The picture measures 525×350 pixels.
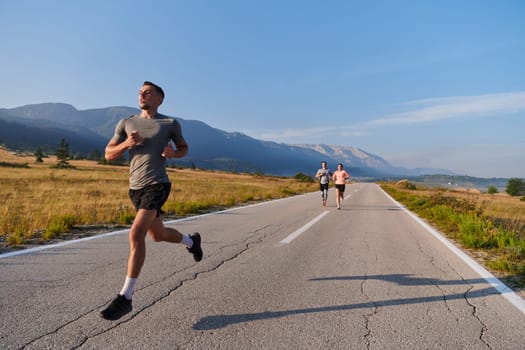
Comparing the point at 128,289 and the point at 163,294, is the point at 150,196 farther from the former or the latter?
the point at 163,294

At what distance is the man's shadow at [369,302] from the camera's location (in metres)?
3.14

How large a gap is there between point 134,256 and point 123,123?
4.25 feet

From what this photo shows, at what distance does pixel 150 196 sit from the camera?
3373 millimetres

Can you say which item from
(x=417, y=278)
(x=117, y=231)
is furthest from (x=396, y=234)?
(x=117, y=231)

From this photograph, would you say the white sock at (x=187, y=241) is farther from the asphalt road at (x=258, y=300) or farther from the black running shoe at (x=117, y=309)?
the black running shoe at (x=117, y=309)

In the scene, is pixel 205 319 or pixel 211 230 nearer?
pixel 205 319

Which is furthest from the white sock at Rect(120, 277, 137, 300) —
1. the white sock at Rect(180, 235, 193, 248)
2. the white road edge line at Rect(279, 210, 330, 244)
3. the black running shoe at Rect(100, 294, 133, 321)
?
the white road edge line at Rect(279, 210, 330, 244)

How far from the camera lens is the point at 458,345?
283 centimetres

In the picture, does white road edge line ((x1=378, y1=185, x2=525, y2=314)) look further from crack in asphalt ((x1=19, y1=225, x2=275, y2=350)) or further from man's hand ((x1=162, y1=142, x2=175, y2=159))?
man's hand ((x1=162, y1=142, x2=175, y2=159))

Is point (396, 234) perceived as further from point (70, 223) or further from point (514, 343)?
point (70, 223)

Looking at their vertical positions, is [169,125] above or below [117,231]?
above

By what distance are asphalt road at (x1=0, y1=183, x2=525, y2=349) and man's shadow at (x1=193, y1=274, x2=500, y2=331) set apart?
0.5 inches

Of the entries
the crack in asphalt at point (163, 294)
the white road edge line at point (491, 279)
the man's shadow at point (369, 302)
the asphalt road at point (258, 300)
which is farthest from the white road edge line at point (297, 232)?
the white road edge line at point (491, 279)

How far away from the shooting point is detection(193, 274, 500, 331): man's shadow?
124 inches
